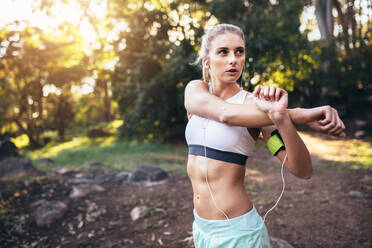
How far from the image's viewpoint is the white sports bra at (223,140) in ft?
5.36

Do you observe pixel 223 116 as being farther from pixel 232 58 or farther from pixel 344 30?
pixel 344 30

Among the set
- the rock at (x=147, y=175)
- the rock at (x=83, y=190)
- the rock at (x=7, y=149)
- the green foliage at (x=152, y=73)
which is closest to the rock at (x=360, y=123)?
the green foliage at (x=152, y=73)

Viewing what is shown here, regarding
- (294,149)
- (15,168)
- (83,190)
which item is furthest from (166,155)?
(294,149)

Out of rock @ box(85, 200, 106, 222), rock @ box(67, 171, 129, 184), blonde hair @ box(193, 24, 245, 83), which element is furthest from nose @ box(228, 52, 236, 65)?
rock @ box(67, 171, 129, 184)

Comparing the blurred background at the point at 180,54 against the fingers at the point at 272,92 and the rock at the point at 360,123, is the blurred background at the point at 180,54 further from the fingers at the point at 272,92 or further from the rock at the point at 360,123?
the fingers at the point at 272,92

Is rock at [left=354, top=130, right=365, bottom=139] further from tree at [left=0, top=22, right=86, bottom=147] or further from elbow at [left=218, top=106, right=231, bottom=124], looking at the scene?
tree at [left=0, top=22, right=86, bottom=147]

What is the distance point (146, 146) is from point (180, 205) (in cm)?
684

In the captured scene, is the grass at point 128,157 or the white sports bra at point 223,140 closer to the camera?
the white sports bra at point 223,140

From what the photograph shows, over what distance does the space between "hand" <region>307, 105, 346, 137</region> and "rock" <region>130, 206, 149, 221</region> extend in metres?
4.01

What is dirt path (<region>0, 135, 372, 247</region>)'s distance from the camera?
3926 mm

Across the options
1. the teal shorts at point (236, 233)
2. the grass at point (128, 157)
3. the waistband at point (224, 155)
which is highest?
the waistband at point (224, 155)

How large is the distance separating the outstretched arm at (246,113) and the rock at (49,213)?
4003 mm

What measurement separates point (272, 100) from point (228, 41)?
1.83 ft

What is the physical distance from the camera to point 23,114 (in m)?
16.7
